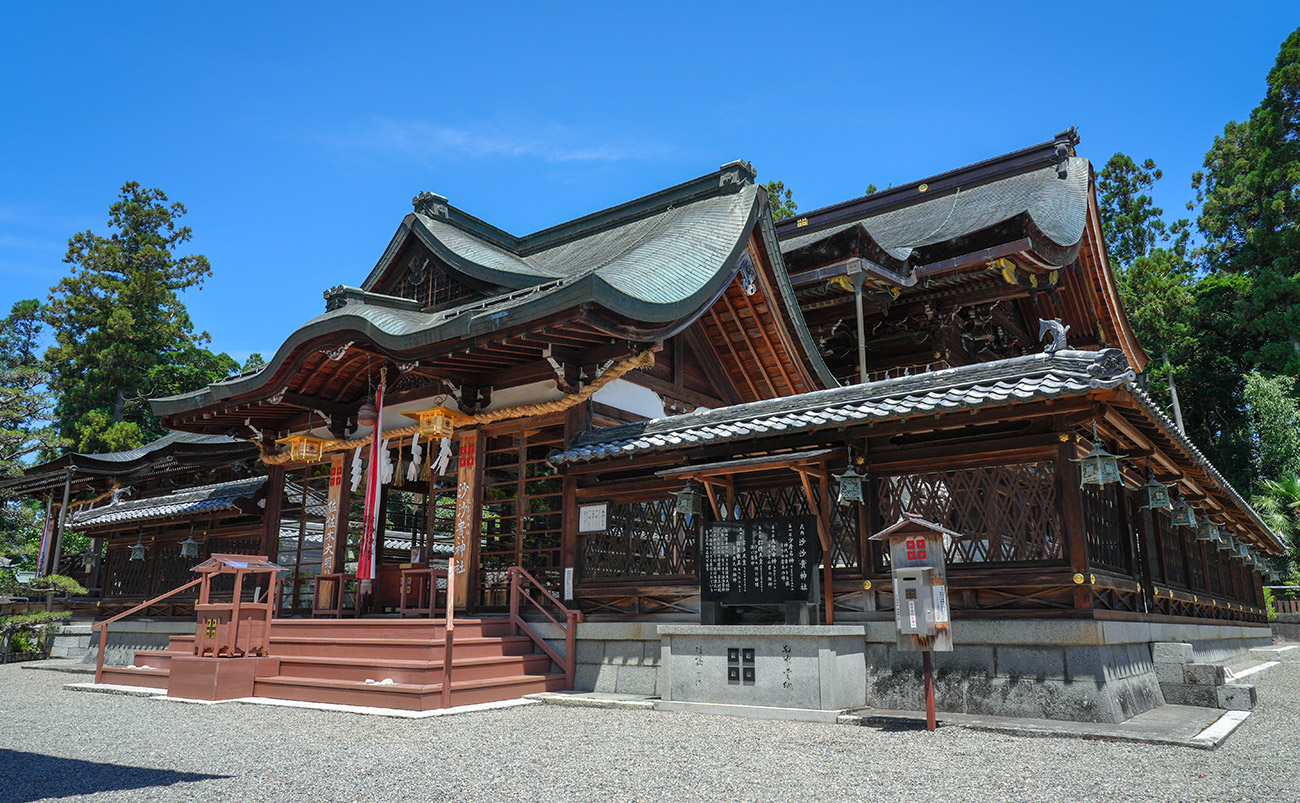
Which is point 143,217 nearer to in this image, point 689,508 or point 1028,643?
point 689,508

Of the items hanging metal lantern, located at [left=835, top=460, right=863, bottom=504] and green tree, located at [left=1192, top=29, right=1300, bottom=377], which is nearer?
hanging metal lantern, located at [left=835, top=460, right=863, bottom=504]

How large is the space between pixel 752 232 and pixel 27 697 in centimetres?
1171

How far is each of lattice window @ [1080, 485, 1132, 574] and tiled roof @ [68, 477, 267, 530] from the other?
12923mm

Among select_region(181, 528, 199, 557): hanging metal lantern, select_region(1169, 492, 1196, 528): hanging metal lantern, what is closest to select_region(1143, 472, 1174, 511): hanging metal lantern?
select_region(1169, 492, 1196, 528): hanging metal lantern

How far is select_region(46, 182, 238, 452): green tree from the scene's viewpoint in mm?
37188

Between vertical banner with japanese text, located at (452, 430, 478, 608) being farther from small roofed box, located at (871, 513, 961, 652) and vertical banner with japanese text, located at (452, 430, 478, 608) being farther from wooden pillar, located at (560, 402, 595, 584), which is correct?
small roofed box, located at (871, 513, 961, 652)

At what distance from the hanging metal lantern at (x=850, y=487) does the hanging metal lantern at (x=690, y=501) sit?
1725 millimetres

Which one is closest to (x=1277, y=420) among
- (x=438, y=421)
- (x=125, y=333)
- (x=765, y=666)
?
(x=765, y=666)

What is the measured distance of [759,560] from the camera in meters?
9.29

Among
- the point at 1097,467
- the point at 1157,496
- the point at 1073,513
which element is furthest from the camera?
the point at 1157,496

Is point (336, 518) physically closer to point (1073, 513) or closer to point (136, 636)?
point (136, 636)

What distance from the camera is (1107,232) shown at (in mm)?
41000

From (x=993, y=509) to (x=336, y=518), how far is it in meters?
9.96

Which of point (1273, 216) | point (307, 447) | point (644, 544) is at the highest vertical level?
point (1273, 216)
